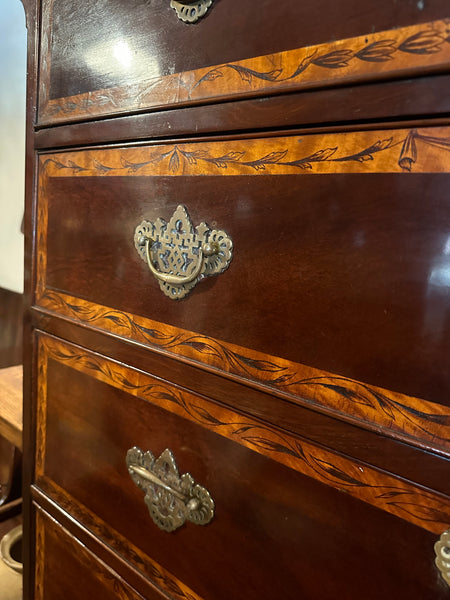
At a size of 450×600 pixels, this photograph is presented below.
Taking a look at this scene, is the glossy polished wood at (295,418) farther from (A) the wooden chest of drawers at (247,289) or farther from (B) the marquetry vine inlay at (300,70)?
(B) the marquetry vine inlay at (300,70)

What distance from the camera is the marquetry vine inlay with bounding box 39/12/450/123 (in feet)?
1.01

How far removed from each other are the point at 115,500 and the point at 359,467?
0.36 meters

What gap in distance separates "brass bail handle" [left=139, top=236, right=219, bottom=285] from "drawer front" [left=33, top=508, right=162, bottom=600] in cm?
39

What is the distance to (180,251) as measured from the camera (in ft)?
1.50

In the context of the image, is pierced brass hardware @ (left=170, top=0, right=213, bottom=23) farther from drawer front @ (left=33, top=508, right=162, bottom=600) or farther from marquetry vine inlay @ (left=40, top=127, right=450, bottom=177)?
drawer front @ (left=33, top=508, right=162, bottom=600)

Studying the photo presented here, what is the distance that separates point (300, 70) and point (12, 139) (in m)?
1.43

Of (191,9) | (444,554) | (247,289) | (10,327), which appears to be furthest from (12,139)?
(444,554)

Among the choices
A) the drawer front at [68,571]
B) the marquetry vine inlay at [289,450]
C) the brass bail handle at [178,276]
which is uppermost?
the brass bail handle at [178,276]

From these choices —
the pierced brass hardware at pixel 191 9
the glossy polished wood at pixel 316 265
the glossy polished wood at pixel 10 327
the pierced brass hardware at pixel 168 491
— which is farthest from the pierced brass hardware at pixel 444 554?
the glossy polished wood at pixel 10 327

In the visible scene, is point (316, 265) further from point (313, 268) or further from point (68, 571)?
point (68, 571)

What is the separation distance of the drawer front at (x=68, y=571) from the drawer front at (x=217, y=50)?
589 millimetres

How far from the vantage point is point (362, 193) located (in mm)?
344

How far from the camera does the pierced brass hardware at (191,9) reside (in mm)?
418

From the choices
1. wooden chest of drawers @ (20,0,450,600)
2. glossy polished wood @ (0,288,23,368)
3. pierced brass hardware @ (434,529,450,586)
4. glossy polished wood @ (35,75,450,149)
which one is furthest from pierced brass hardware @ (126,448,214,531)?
glossy polished wood @ (0,288,23,368)
